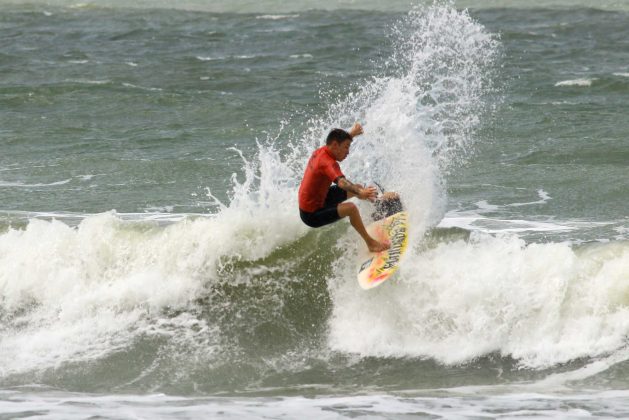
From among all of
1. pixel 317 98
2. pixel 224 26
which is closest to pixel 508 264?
pixel 317 98

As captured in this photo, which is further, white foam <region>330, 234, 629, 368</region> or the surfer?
white foam <region>330, 234, 629, 368</region>

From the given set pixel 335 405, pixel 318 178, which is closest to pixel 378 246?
pixel 318 178

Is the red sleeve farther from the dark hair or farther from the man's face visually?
the dark hair

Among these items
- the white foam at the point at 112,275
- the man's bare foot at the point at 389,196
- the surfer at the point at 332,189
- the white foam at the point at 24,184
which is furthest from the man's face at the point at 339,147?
the white foam at the point at 24,184

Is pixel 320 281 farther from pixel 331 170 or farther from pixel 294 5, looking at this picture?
pixel 294 5

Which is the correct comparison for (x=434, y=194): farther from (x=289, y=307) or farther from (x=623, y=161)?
(x=623, y=161)

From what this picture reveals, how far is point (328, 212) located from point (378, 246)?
2.25ft

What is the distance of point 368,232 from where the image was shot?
1061 centimetres

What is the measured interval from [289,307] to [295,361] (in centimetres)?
103

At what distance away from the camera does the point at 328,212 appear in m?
9.97

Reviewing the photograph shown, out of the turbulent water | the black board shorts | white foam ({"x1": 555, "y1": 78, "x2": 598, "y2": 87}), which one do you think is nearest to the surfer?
the black board shorts

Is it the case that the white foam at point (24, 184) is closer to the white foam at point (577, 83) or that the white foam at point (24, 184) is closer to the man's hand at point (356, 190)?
the man's hand at point (356, 190)

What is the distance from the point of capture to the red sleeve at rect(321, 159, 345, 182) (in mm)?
9508

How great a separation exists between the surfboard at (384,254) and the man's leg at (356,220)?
12 cm
